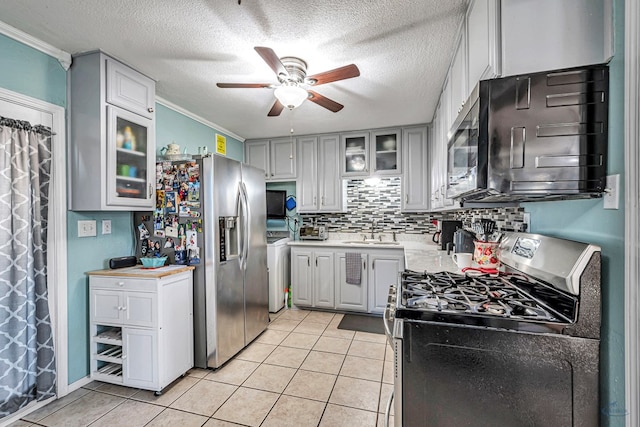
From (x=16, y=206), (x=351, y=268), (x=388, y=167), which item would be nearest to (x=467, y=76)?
(x=388, y=167)

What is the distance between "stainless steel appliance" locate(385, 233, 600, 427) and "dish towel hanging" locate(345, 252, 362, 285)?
2380 millimetres

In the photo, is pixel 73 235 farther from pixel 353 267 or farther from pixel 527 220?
pixel 527 220

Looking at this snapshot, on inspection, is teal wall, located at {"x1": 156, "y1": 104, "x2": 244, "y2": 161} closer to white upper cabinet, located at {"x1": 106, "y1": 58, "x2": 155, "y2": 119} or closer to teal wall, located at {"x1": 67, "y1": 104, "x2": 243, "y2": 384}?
white upper cabinet, located at {"x1": 106, "y1": 58, "x2": 155, "y2": 119}

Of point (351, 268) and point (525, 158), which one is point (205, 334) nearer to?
point (351, 268)

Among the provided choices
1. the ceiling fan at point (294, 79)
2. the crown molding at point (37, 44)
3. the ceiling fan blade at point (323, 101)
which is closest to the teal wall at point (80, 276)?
the crown molding at point (37, 44)

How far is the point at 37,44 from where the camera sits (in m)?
1.84

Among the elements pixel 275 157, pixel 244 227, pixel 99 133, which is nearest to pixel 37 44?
pixel 99 133

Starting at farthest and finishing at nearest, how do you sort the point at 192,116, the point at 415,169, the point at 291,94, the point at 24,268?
1. the point at 415,169
2. the point at 192,116
3. the point at 291,94
4. the point at 24,268

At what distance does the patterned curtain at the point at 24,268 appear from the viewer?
65.5 inches

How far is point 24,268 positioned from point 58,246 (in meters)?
0.23

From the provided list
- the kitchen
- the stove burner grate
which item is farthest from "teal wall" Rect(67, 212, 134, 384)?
the stove burner grate

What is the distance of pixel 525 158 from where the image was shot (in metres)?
1.02

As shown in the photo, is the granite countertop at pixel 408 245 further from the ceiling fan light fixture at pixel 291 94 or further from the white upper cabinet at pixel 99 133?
the white upper cabinet at pixel 99 133

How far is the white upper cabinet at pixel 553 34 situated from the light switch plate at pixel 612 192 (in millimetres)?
403
